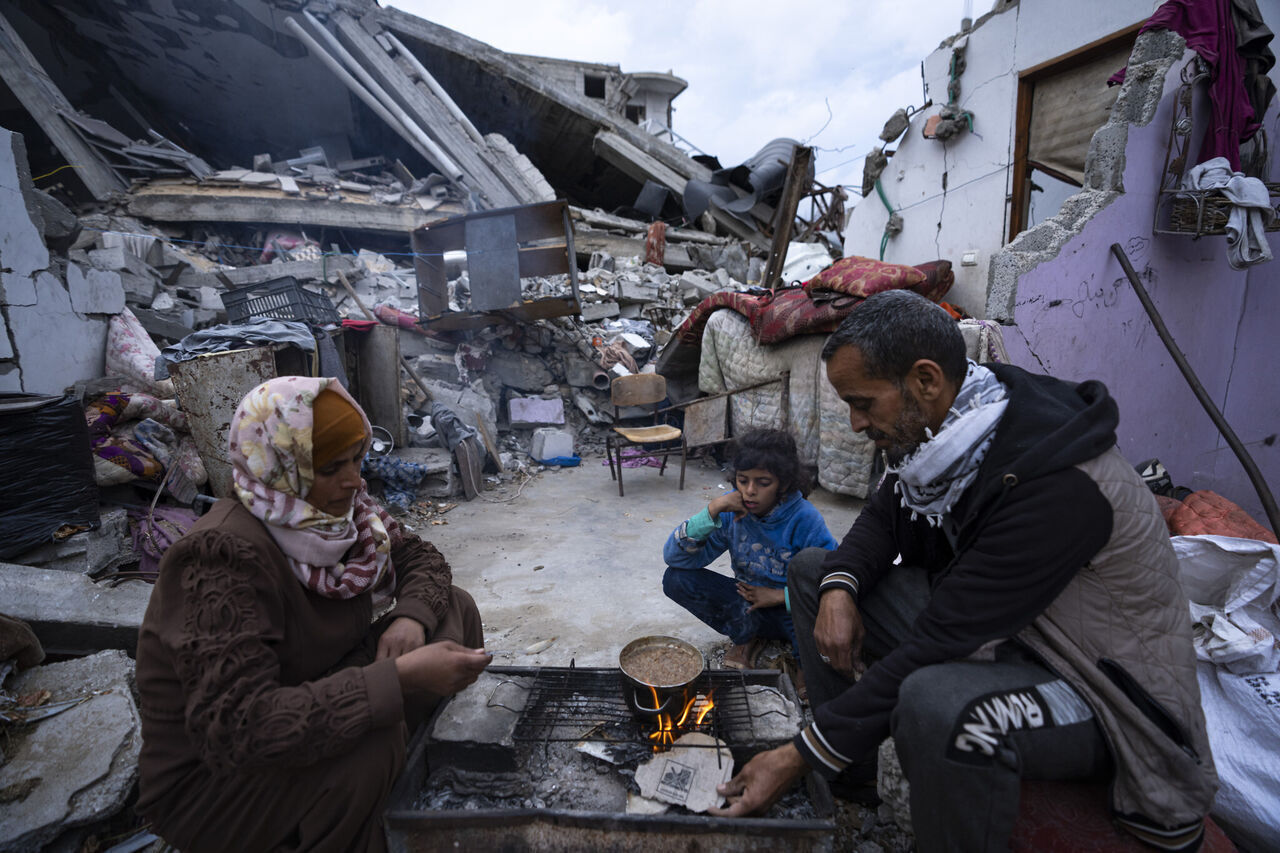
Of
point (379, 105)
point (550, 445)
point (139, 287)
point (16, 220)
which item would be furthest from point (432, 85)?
point (16, 220)

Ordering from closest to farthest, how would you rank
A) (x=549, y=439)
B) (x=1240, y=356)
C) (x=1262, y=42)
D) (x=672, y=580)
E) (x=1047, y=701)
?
(x=1047, y=701), (x=672, y=580), (x=1262, y=42), (x=1240, y=356), (x=549, y=439)

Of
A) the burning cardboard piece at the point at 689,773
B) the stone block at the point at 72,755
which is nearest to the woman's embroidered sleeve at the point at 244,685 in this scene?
the burning cardboard piece at the point at 689,773

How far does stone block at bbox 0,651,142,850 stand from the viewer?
73.3 inches

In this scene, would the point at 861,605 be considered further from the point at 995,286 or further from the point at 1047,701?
the point at 995,286

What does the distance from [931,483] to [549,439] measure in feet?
21.3

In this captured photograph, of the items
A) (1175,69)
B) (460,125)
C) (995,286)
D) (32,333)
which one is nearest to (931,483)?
(995,286)

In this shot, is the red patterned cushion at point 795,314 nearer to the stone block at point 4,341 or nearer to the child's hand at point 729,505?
the child's hand at point 729,505

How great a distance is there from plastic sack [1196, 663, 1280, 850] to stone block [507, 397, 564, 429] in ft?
23.4

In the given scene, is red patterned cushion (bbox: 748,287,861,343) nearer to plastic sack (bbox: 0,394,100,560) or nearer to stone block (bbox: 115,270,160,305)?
plastic sack (bbox: 0,394,100,560)

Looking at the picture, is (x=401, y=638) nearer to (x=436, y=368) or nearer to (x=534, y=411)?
(x=534, y=411)

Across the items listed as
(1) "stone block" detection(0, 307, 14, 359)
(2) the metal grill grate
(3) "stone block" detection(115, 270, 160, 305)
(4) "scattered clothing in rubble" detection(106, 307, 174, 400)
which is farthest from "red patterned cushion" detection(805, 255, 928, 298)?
(3) "stone block" detection(115, 270, 160, 305)

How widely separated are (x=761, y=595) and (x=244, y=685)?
2058 millimetres

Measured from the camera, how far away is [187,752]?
58.5 inches

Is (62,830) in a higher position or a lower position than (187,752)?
lower
